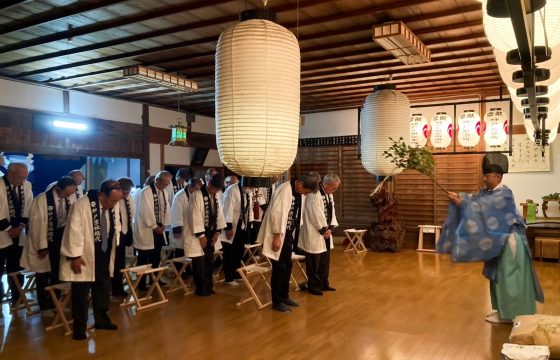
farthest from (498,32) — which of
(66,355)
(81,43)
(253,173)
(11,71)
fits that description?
(11,71)

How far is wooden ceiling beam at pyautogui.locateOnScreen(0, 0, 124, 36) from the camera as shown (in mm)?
4637

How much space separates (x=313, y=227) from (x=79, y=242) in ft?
9.86

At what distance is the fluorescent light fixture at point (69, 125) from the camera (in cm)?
781

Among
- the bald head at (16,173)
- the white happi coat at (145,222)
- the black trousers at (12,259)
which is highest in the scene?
the bald head at (16,173)

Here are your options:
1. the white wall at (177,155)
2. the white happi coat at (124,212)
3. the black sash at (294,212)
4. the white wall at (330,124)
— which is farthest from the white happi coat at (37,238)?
the white wall at (330,124)

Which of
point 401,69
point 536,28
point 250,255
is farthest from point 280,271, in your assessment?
point 401,69

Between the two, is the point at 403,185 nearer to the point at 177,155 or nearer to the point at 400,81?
the point at 400,81

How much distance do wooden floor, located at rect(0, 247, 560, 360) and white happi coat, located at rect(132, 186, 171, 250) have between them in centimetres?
88

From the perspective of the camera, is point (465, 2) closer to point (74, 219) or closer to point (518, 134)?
point (74, 219)

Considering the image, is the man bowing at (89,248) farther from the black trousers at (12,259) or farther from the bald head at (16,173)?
the bald head at (16,173)

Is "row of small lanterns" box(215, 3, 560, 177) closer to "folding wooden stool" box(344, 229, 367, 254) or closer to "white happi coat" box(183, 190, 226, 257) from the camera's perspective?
"white happi coat" box(183, 190, 226, 257)

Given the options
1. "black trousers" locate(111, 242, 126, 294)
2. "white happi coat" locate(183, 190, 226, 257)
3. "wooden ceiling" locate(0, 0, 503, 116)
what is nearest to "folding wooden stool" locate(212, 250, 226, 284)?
"white happi coat" locate(183, 190, 226, 257)

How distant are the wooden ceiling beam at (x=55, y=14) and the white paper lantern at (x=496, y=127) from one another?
19.6 ft

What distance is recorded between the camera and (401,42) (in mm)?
5238
